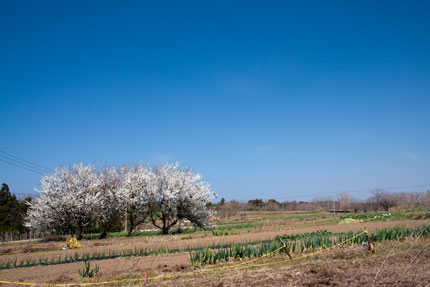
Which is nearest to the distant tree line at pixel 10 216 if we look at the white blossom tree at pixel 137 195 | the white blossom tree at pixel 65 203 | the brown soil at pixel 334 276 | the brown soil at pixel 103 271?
the white blossom tree at pixel 65 203

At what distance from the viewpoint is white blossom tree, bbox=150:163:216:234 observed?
33.0 metres

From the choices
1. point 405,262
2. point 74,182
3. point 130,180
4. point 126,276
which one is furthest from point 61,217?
point 405,262

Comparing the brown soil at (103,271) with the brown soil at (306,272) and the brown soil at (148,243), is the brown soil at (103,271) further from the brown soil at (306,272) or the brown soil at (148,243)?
the brown soil at (148,243)

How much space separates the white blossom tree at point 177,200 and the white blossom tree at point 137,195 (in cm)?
65

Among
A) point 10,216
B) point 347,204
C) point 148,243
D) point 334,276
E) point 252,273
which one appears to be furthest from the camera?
point 347,204

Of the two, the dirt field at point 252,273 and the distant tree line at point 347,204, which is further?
the distant tree line at point 347,204

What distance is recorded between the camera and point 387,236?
14789mm

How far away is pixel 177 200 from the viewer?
109ft

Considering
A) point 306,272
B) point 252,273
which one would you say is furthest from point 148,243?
point 306,272

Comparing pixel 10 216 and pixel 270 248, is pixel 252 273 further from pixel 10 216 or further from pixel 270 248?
pixel 10 216

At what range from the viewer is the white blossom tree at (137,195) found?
3316cm

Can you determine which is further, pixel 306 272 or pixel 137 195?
pixel 137 195

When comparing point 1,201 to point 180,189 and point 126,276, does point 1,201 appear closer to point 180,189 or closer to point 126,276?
point 180,189

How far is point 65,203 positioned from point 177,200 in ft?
34.4
